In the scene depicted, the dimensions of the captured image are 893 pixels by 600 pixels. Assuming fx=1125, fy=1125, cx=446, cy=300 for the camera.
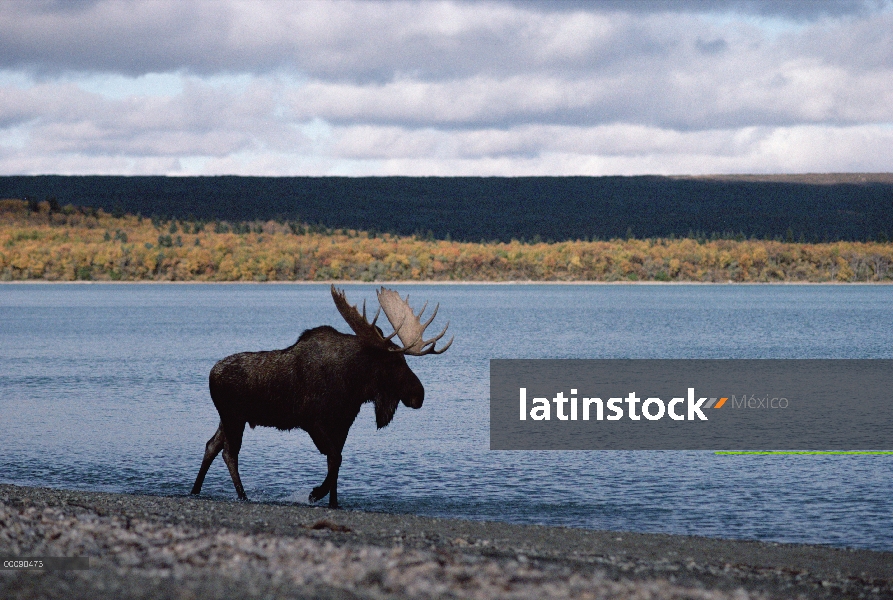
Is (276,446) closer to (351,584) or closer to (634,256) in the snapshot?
(351,584)

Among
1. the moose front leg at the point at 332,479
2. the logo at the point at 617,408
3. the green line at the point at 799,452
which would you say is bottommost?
the logo at the point at 617,408

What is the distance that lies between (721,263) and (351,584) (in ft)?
583

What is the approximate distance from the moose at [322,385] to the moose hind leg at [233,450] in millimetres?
13

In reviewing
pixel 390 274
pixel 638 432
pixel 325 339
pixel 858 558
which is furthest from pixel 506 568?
pixel 390 274

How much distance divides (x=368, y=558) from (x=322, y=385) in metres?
5.76

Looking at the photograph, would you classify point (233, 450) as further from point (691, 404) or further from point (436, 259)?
point (436, 259)

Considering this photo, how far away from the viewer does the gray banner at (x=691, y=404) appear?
2178cm

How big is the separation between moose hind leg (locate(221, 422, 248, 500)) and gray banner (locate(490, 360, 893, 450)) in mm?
6882

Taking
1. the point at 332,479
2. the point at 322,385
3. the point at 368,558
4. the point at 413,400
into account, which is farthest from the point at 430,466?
the point at 368,558

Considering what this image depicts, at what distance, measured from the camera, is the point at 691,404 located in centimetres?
2883

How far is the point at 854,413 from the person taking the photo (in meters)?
26.8

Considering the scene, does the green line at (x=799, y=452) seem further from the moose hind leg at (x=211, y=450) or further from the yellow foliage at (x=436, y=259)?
the yellow foliage at (x=436, y=259)

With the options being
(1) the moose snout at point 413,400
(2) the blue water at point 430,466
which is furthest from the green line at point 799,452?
(1) the moose snout at point 413,400

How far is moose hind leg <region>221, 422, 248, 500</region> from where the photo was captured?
47.7 feet
